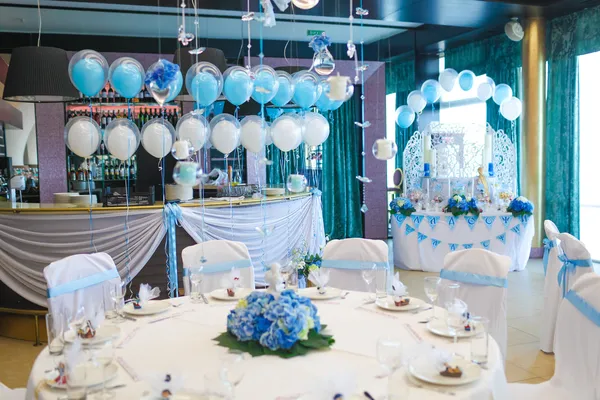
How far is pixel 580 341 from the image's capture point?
2549 millimetres

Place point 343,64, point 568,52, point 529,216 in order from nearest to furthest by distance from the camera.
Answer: point 529,216 → point 568,52 → point 343,64

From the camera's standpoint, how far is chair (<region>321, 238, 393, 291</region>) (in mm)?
3977

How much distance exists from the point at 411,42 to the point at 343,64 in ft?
4.22

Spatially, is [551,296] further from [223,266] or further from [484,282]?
[223,266]

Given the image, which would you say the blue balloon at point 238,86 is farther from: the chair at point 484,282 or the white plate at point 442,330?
the white plate at point 442,330

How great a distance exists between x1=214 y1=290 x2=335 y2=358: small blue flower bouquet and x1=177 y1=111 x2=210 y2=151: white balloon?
1.96 metres

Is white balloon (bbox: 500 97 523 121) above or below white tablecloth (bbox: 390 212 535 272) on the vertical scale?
above

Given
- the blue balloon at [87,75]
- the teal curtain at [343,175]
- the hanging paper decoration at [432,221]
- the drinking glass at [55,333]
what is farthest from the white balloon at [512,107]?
the drinking glass at [55,333]

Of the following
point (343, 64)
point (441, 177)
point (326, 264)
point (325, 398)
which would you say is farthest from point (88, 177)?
point (325, 398)

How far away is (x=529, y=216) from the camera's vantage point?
7.54 m

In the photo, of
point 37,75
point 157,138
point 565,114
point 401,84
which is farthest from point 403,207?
point 37,75

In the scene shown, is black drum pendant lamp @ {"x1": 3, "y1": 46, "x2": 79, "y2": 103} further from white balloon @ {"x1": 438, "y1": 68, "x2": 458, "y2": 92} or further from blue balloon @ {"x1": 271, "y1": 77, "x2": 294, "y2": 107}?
white balloon @ {"x1": 438, "y1": 68, "x2": 458, "y2": 92}

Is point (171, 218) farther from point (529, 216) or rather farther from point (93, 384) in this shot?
point (529, 216)

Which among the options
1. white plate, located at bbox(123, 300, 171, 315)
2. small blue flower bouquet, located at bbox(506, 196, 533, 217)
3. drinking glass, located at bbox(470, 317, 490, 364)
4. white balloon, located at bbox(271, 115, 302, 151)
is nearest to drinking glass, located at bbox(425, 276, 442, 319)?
drinking glass, located at bbox(470, 317, 490, 364)
